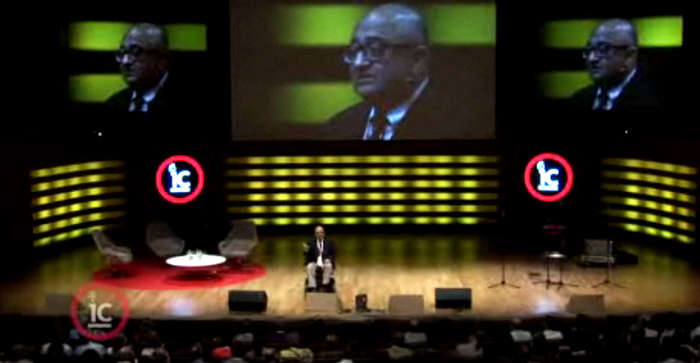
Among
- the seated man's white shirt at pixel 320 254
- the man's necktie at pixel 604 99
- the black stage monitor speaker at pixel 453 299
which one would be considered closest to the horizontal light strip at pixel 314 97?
the man's necktie at pixel 604 99

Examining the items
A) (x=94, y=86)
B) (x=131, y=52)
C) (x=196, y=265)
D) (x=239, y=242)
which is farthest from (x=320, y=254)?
(x=94, y=86)

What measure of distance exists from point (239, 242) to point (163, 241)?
1.30 m

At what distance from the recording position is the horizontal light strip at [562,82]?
22172 millimetres

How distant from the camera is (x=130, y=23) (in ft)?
72.5

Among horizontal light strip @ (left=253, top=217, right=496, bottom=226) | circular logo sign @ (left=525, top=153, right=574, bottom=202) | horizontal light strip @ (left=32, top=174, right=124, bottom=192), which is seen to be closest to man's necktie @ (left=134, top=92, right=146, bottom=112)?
horizontal light strip @ (left=32, top=174, right=124, bottom=192)

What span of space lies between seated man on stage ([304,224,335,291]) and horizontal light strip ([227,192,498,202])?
5.61m

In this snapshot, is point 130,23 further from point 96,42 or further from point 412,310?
point 412,310

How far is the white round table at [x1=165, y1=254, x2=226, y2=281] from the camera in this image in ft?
61.0

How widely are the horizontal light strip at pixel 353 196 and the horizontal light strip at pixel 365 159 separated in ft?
2.10

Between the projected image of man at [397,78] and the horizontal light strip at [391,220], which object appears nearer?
the projected image of man at [397,78]

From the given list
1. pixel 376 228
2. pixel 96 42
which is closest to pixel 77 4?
pixel 96 42

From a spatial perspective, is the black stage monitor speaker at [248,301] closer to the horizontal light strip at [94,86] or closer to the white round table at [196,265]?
the white round table at [196,265]

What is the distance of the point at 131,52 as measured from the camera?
72.6ft

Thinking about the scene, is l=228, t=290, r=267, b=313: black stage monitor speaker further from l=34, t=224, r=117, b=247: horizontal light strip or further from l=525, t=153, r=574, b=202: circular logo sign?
l=34, t=224, r=117, b=247: horizontal light strip
